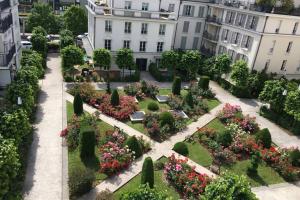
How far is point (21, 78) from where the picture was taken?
3162cm

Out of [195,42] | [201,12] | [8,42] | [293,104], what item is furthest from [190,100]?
[201,12]

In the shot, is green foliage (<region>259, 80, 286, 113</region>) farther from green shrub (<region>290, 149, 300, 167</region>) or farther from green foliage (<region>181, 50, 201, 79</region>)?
green foliage (<region>181, 50, 201, 79</region>)

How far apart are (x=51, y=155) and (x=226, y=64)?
3013cm

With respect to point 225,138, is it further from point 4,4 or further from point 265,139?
point 4,4

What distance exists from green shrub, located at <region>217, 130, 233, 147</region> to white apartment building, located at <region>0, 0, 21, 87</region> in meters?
25.4

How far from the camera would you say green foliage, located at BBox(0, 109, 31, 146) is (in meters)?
22.4

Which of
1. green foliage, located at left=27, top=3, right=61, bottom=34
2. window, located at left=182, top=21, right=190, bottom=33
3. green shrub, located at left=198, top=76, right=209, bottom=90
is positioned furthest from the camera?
green foliage, located at left=27, top=3, right=61, bottom=34

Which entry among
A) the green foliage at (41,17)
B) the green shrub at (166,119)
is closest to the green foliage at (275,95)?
the green shrub at (166,119)

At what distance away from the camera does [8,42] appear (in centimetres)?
3716

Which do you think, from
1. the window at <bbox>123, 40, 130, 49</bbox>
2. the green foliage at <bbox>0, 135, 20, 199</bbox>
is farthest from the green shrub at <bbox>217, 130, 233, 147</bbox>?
the window at <bbox>123, 40, 130, 49</bbox>

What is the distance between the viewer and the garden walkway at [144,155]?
934 inches

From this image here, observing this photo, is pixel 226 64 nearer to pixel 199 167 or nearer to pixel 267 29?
pixel 267 29

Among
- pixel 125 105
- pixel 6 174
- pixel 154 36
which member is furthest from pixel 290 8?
pixel 6 174

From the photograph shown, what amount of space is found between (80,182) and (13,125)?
22.3 ft
